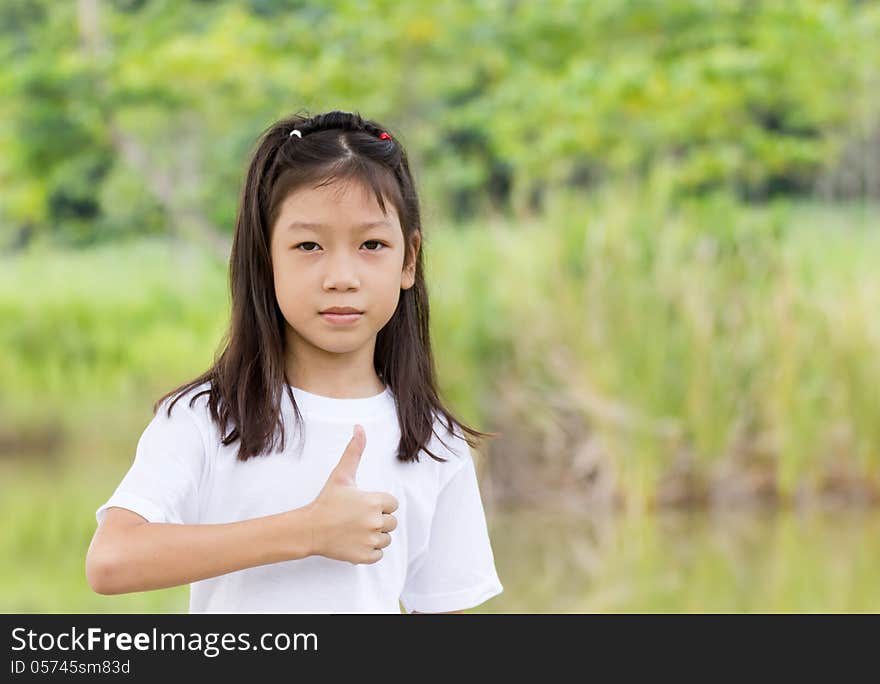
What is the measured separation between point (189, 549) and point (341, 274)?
265mm

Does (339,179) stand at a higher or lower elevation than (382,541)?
higher

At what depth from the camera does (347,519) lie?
A: 3.41ft

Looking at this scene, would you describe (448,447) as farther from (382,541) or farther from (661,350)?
(661,350)

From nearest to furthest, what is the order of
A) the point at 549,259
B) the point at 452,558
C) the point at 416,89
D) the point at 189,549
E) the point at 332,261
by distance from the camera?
the point at 189,549
the point at 332,261
the point at 452,558
the point at 549,259
the point at 416,89

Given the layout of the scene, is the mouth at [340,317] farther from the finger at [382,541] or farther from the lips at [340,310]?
the finger at [382,541]

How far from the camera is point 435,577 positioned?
123 cm

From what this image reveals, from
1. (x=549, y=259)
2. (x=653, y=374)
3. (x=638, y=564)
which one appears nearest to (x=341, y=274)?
(x=638, y=564)

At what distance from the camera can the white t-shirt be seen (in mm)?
1076

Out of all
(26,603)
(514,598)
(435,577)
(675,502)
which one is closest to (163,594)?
(26,603)

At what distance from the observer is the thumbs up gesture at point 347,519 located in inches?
40.8

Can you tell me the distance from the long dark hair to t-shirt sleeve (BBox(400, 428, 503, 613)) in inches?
2.2

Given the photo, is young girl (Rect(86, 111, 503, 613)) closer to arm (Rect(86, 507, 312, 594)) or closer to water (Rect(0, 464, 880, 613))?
arm (Rect(86, 507, 312, 594))

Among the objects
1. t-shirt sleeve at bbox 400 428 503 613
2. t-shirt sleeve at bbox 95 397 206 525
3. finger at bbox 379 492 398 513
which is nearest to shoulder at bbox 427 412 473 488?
t-shirt sleeve at bbox 400 428 503 613

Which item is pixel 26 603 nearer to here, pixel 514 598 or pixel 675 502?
pixel 514 598
